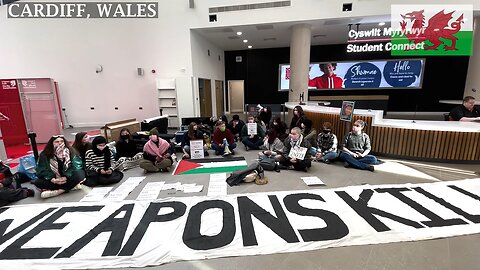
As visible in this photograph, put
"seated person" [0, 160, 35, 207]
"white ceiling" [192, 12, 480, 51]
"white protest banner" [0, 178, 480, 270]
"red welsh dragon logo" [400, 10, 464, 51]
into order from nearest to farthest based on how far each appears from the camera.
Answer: "white protest banner" [0, 178, 480, 270], "seated person" [0, 160, 35, 207], "red welsh dragon logo" [400, 10, 464, 51], "white ceiling" [192, 12, 480, 51]

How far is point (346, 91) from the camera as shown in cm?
1205

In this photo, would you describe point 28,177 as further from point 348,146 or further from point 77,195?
point 348,146

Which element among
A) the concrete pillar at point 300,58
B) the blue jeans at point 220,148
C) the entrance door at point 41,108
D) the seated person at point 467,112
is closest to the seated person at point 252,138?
the blue jeans at point 220,148

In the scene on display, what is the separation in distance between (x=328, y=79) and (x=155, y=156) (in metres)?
10.4

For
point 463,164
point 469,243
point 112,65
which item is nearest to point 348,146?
point 463,164

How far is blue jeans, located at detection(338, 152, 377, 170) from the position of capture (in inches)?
176

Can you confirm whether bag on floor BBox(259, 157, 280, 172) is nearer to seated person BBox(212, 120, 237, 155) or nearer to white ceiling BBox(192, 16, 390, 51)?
seated person BBox(212, 120, 237, 155)

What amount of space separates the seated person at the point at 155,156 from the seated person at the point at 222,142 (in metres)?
1.34

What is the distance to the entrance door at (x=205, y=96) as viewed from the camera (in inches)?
406

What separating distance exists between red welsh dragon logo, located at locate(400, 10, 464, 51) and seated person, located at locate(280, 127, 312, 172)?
18.5 ft

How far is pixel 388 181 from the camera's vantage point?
3898 mm

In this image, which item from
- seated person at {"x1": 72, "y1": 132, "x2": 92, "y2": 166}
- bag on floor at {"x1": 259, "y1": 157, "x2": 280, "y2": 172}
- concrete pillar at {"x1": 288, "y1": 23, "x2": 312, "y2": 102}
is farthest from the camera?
concrete pillar at {"x1": 288, "y1": 23, "x2": 312, "y2": 102}

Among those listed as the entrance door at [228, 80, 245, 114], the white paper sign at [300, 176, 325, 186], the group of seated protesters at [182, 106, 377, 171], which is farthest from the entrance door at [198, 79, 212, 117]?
the white paper sign at [300, 176, 325, 186]

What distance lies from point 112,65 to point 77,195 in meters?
6.87
